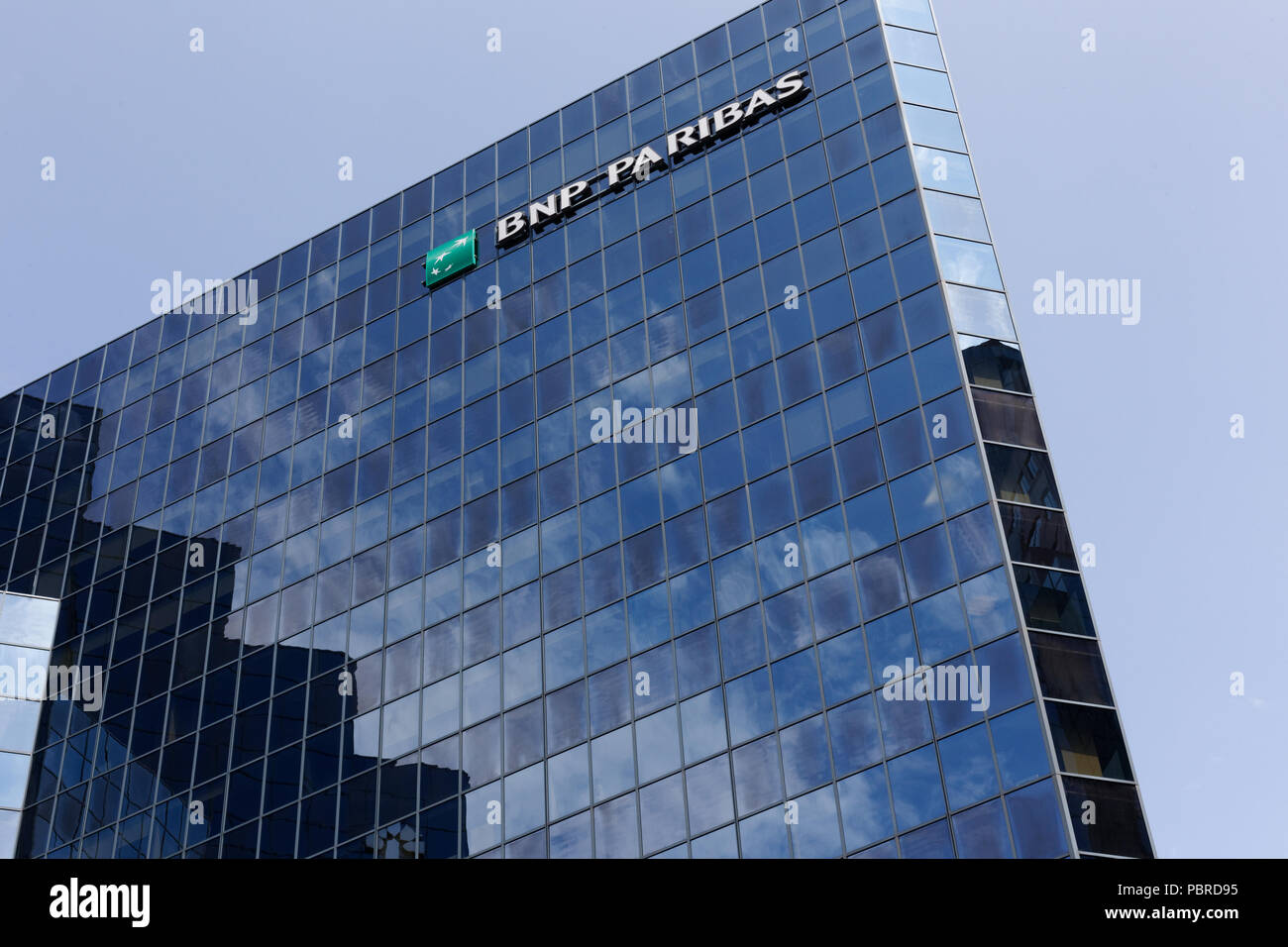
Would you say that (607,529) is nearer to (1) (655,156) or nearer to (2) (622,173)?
(2) (622,173)

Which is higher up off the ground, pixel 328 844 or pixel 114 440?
pixel 114 440

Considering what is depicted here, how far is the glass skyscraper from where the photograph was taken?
38844 mm

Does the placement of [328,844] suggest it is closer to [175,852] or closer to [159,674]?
[175,852]

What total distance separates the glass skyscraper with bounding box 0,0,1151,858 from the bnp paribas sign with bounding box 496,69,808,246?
0.56 feet

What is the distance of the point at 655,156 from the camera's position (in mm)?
57750

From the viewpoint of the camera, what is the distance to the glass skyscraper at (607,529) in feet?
127

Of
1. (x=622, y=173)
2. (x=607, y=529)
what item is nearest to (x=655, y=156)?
(x=622, y=173)

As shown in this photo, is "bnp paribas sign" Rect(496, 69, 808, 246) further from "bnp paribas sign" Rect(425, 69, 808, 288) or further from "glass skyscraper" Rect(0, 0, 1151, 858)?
"glass skyscraper" Rect(0, 0, 1151, 858)

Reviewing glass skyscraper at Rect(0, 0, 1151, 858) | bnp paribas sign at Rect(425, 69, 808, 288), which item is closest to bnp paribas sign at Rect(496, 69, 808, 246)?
bnp paribas sign at Rect(425, 69, 808, 288)

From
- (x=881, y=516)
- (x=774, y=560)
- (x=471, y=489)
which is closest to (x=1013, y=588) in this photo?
(x=881, y=516)

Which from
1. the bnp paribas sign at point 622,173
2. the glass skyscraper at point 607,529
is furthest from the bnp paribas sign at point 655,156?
the glass skyscraper at point 607,529
